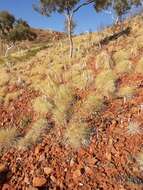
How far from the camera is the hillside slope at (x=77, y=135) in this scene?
681 cm

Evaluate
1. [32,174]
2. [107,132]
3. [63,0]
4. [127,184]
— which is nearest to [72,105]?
[107,132]

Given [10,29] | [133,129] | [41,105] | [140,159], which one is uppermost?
[10,29]

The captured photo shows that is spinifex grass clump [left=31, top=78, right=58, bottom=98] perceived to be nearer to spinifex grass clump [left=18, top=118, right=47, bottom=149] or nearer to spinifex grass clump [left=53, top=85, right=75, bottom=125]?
spinifex grass clump [left=53, top=85, right=75, bottom=125]

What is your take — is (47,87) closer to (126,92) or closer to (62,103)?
(62,103)

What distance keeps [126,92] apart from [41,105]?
282 cm

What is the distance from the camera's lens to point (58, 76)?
1408 centimetres

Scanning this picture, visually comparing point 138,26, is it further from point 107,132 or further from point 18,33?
point 18,33

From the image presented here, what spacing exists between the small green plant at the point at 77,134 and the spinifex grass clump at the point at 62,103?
2.27 feet

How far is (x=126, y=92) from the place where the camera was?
9.74 metres

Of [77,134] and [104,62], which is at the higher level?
[104,62]

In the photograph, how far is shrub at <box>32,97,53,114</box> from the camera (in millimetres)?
10164

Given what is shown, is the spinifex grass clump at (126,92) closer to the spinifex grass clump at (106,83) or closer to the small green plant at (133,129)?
the spinifex grass clump at (106,83)

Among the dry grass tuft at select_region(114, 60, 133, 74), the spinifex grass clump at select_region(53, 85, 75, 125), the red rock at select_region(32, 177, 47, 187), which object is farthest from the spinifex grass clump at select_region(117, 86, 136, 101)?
the red rock at select_region(32, 177, 47, 187)

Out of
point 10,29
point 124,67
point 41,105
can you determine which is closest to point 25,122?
point 41,105
